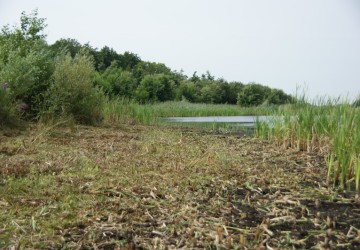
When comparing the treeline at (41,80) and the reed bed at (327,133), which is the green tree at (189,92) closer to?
the treeline at (41,80)

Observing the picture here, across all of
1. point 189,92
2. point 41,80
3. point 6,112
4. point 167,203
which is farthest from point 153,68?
point 167,203

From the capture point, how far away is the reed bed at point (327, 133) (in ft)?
12.3

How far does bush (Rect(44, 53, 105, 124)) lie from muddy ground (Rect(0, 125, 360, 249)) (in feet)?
13.8

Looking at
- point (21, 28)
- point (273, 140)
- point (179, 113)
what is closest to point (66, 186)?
point (273, 140)

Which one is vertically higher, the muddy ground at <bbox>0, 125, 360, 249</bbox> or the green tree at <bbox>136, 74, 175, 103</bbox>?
the green tree at <bbox>136, 74, 175, 103</bbox>

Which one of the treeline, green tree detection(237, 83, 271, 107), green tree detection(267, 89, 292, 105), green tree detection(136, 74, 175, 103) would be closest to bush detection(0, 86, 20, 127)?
the treeline

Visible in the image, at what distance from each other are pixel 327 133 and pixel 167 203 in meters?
3.57

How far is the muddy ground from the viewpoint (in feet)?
7.24

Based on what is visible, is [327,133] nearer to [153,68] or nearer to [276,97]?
[276,97]

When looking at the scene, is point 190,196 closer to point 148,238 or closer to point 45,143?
point 148,238

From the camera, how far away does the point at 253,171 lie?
14.0ft

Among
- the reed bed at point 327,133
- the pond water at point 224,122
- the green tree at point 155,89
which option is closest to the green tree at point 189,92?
the green tree at point 155,89

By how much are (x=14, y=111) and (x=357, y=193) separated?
6.73m

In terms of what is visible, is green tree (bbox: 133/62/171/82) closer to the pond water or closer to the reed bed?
the pond water
